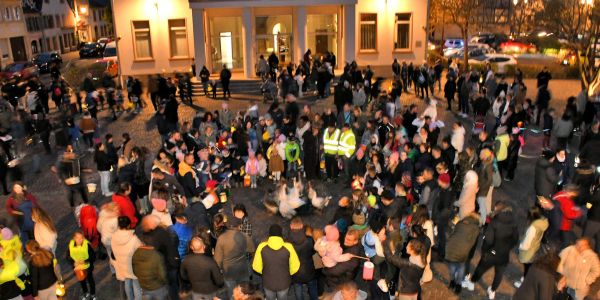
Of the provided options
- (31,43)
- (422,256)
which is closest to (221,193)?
(422,256)

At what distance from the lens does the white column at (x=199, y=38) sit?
2573 centimetres

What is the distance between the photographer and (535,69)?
29.9 metres

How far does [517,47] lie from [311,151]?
33.0 metres

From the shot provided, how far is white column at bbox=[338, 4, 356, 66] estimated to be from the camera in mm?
26244

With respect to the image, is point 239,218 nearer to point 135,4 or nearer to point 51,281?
point 51,281

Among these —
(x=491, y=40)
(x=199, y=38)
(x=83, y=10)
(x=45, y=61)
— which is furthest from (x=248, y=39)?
(x=83, y=10)

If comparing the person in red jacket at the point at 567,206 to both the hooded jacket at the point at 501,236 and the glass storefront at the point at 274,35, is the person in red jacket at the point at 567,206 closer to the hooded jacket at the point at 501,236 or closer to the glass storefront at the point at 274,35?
the hooded jacket at the point at 501,236

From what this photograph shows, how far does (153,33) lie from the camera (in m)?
27.7

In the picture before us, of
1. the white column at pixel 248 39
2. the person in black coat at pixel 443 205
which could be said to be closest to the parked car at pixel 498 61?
the white column at pixel 248 39

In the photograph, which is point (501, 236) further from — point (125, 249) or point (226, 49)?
point (226, 49)

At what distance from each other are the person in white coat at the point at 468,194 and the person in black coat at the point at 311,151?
446 cm

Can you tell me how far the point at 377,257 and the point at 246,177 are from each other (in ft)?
19.4

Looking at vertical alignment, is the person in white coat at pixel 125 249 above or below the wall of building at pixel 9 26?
below

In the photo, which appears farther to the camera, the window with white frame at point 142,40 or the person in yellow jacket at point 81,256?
the window with white frame at point 142,40
